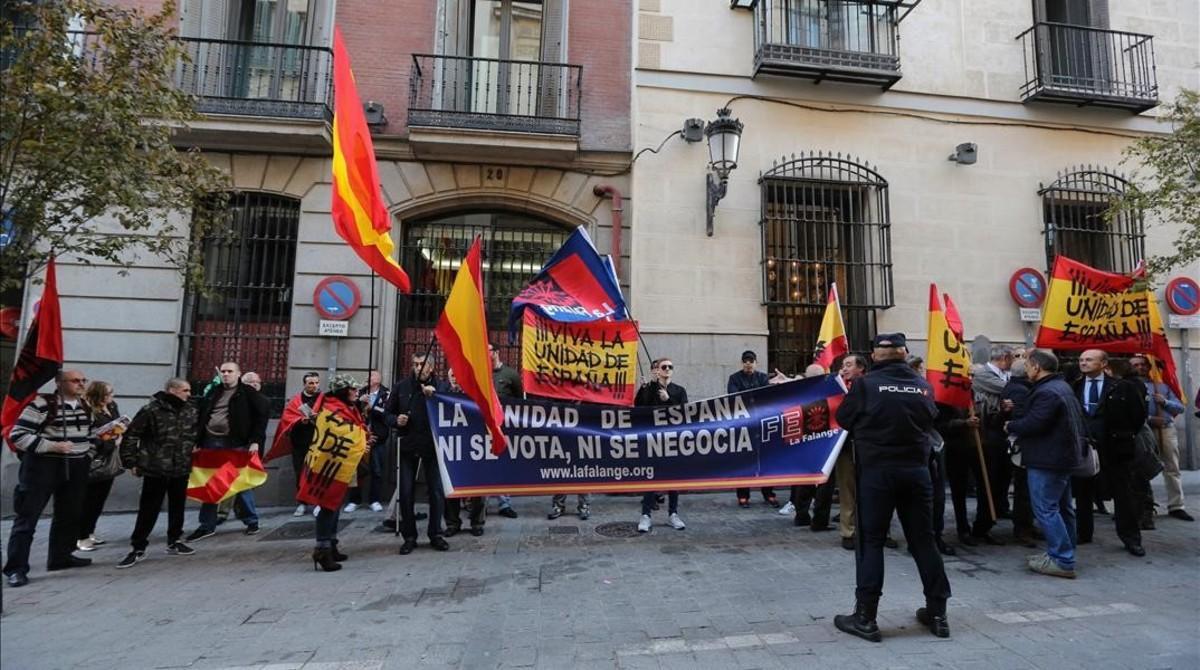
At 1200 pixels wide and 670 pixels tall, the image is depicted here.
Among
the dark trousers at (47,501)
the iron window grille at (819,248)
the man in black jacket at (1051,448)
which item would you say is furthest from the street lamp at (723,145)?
the dark trousers at (47,501)

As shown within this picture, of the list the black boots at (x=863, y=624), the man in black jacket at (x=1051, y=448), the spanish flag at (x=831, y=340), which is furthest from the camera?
the spanish flag at (x=831, y=340)

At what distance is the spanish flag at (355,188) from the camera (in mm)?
5762

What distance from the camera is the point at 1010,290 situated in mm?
10586

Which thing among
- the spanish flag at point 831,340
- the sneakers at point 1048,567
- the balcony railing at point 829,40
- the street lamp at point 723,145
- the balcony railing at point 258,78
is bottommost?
the sneakers at point 1048,567

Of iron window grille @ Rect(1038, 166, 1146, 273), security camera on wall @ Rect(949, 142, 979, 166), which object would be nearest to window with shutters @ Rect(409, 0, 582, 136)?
security camera on wall @ Rect(949, 142, 979, 166)

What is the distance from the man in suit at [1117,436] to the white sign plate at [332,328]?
9.15 metres

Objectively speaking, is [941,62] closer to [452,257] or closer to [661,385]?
[661,385]

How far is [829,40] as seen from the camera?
10.9m

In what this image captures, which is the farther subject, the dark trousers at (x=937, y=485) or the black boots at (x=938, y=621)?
the dark trousers at (x=937, y=485)

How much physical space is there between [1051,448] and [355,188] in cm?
660

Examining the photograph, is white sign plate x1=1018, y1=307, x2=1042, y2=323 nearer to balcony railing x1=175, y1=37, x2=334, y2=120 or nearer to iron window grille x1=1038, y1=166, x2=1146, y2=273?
iron window grille x1=1038, y1=166, x2=1146, y2=273

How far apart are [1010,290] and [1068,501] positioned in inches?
236

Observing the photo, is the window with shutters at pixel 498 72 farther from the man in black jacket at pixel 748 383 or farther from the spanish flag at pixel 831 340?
the spanish flag at pixel 831 340

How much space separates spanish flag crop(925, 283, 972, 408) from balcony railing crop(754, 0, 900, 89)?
18.7 feet
